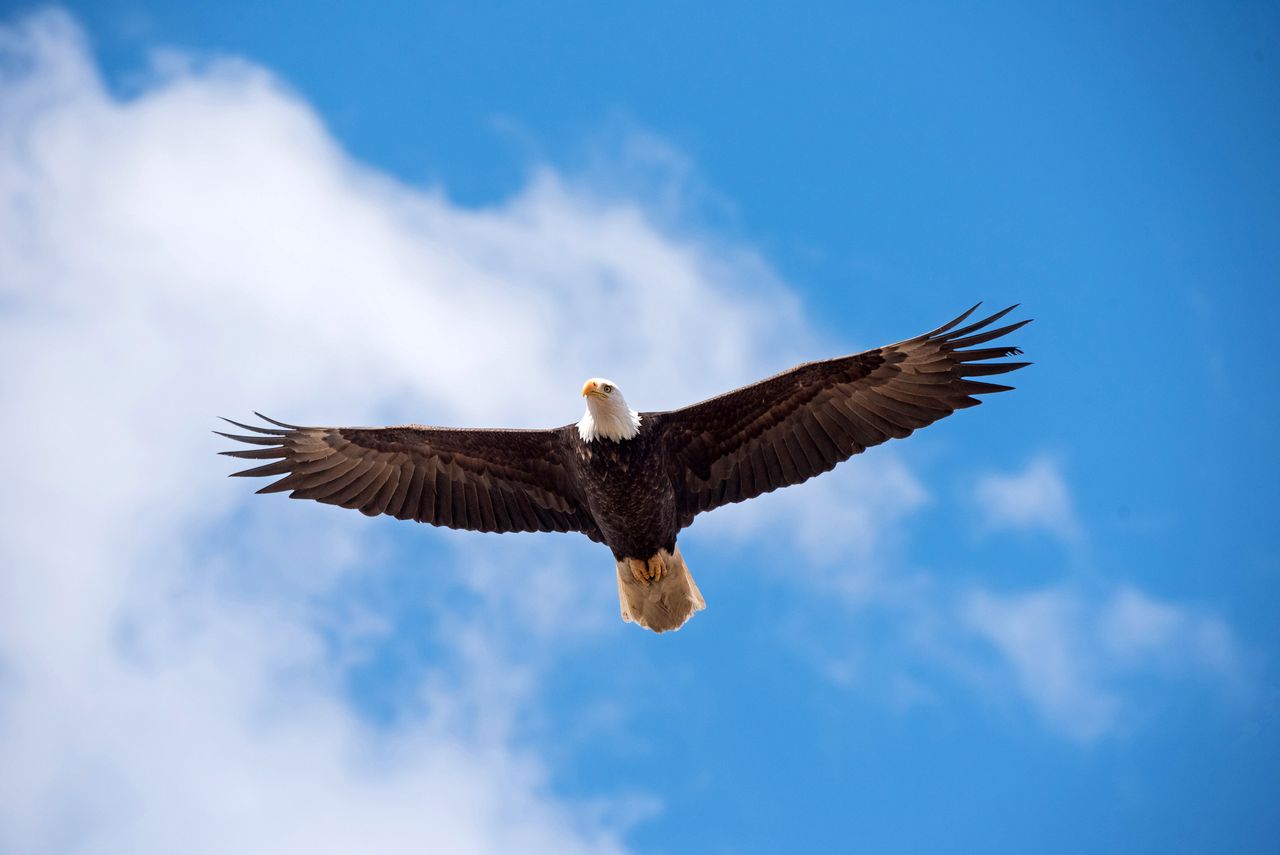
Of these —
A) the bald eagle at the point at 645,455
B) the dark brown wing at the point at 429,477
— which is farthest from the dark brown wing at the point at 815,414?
the dark brown wing at the point at 429,477

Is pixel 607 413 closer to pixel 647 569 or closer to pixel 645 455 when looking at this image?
pixel 645 455

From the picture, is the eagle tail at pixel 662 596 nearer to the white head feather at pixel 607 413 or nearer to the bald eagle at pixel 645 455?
the bald eagle at pixel 645 455

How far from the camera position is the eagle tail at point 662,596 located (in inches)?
518

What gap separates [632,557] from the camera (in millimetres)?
12984

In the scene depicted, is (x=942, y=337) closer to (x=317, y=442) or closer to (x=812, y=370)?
(x=812, y=370)

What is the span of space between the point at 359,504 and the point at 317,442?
69 cm

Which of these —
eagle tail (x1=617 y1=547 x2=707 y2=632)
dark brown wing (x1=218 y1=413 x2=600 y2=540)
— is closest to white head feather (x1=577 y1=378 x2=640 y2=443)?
dark brown wing (x1=218 y1=413 x2=600 y2=540)

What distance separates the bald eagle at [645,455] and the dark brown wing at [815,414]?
12 mm

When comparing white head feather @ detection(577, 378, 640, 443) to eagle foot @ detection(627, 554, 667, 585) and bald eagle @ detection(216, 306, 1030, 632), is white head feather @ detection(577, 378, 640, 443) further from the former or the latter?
eagle foot @ detection(627, 554, 667, 585)

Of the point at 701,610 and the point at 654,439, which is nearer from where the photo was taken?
the point at 654,439

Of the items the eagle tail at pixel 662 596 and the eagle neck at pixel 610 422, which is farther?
the eagle tail at pixel 662 596

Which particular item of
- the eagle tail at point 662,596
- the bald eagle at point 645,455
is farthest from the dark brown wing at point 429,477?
the eagle tail at point 662,596

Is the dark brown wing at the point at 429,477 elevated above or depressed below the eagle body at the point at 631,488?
above

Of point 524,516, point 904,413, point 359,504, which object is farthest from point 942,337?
point 359,504
